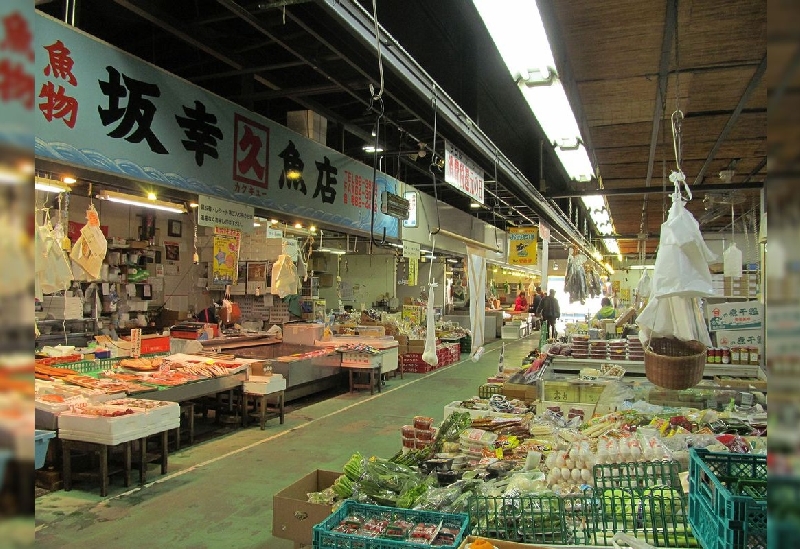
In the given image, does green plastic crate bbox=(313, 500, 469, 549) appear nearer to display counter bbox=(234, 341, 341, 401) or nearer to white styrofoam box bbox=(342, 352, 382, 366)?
display counter bbox=(234, 341, 341, 401)

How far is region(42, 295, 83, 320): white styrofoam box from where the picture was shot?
9203mm

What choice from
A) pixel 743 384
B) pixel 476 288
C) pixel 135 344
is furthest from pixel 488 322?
pixel 135 344

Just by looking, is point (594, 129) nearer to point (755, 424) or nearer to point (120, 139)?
point (755, 424)

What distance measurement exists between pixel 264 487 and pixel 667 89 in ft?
19.6

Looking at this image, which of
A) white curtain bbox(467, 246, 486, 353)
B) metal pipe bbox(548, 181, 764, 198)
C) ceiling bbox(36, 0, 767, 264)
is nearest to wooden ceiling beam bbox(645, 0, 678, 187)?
ceiling bbox(36, 0, 767, 264)

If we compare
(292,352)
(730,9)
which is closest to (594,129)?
(730,9)

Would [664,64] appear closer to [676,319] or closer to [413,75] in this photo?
[413,75]

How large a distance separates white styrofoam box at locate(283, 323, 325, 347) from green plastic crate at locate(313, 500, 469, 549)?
844cm

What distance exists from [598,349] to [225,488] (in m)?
6.03

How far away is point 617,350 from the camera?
28.7 ft

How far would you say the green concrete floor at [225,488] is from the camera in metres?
4.63

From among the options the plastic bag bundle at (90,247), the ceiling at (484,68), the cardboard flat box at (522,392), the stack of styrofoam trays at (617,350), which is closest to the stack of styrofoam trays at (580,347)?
the stack of styrofoam trays at (617,350)

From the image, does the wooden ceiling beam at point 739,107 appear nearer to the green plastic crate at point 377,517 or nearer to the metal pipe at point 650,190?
the metal pipe at point 650,190

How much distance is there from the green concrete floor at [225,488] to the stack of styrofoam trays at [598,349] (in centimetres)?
270
